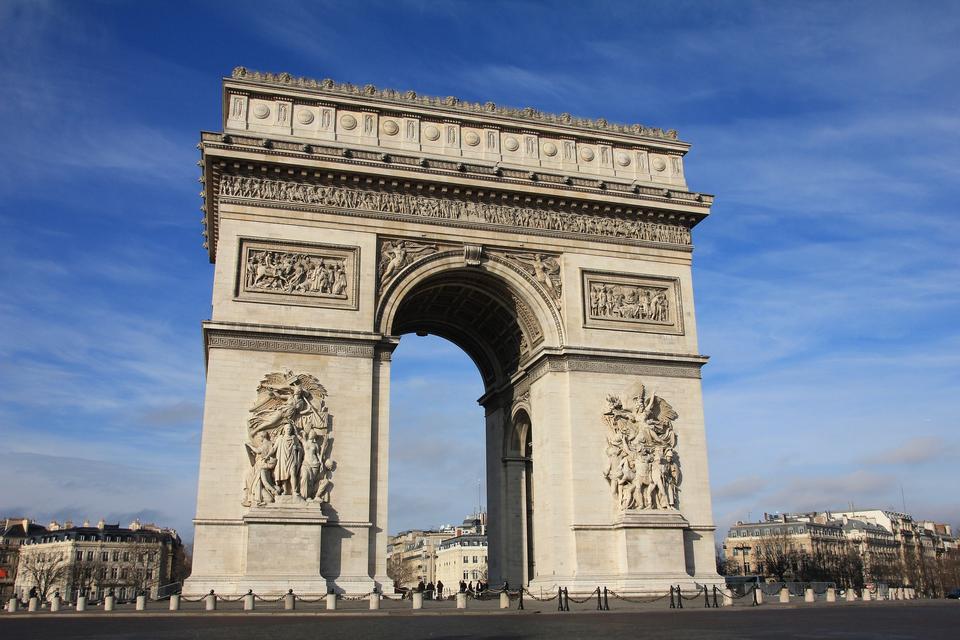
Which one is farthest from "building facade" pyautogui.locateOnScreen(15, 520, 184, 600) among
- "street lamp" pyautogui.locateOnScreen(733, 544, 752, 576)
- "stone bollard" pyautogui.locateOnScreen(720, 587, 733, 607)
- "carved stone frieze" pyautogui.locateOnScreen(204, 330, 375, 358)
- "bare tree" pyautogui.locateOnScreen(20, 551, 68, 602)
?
"stone bollard" pyautogui.locateOnScreen(720, 587, 733, 607)

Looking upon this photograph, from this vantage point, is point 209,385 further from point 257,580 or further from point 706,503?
point 706,503

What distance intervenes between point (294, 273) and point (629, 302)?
10388 mm

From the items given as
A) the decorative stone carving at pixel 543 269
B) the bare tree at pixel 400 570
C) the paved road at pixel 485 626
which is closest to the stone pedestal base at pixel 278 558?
the paved road at pixel 485 626

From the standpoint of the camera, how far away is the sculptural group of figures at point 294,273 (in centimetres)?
2528

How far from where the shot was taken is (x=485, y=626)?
647 inches

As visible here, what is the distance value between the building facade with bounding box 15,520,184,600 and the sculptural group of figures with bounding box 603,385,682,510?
7003 centimetres

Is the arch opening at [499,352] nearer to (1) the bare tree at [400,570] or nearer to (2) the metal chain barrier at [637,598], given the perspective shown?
(2) the metal chain barrier at [637,598]

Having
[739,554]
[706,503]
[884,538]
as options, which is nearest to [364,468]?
[706,503]

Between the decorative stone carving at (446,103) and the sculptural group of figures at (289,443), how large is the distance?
9120mm

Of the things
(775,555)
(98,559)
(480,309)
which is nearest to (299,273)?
(480,309)

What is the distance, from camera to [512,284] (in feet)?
91.0

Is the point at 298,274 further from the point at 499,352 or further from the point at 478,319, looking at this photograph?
the point at 499,352

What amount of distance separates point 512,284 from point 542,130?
5.39 metres

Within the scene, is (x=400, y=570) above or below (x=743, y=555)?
below
